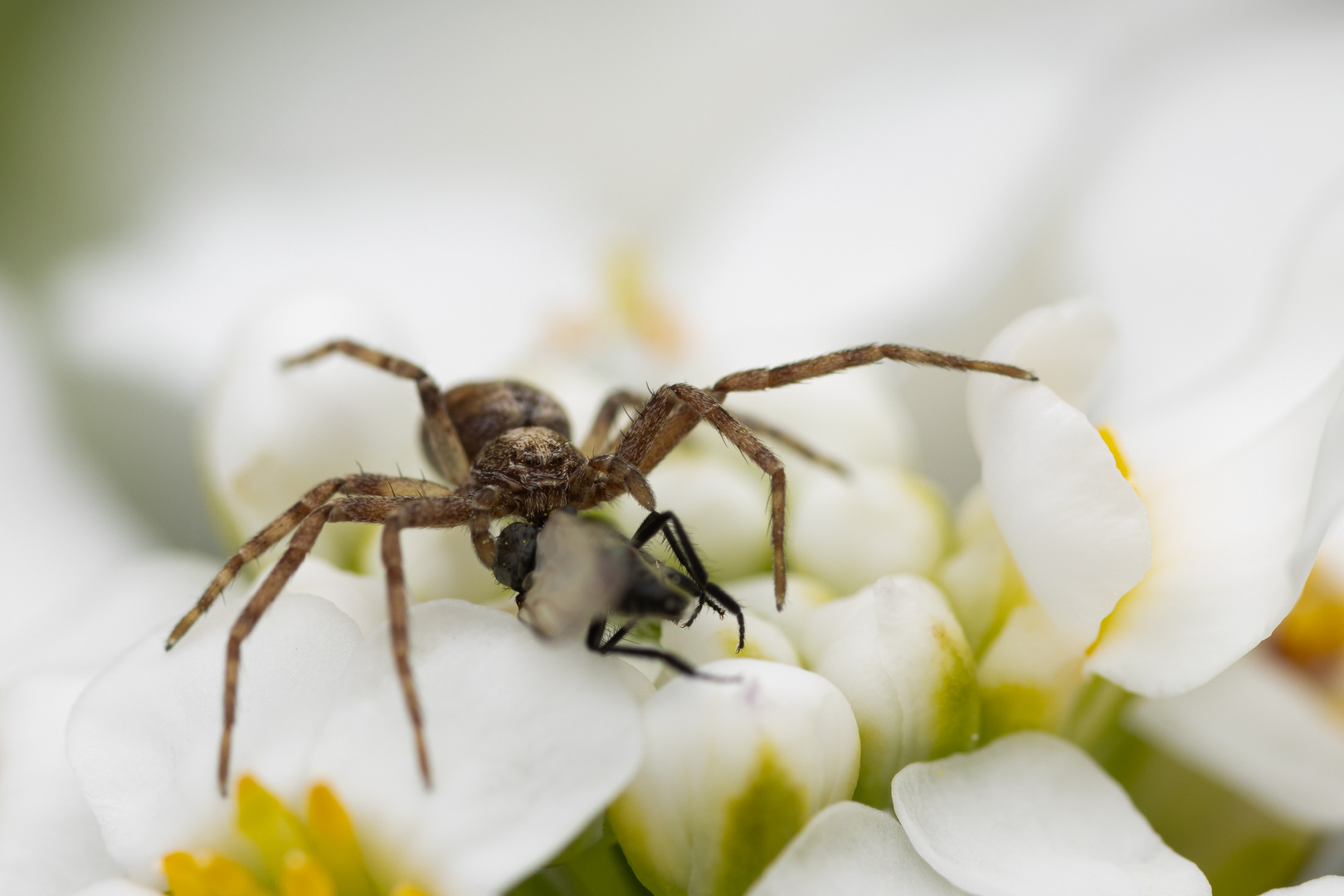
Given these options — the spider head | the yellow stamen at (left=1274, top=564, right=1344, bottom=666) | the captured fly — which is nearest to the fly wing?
the captured fly

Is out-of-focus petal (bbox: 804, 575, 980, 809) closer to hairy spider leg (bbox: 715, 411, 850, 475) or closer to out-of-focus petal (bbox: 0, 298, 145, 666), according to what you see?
hairy spider leg (bbox: 715, 411, 850, 475)

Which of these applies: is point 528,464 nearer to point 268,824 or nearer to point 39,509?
point 268,824

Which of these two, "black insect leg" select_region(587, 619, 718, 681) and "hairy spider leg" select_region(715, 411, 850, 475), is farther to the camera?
"hairy spider leg" select_region(715, 411, 850, 475)

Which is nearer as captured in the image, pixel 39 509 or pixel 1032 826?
pixel 1032 826

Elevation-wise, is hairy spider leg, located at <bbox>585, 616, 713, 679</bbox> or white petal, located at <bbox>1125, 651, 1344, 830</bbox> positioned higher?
hairy spider leg, located at <bbox>585, 616, 713, 679</bbox>

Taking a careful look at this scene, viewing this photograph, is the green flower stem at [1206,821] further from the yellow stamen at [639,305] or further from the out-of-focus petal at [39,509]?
the out-of-focus petal at [39,509]

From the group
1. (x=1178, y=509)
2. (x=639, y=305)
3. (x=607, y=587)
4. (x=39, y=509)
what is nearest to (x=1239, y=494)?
(x=1178, y=509)

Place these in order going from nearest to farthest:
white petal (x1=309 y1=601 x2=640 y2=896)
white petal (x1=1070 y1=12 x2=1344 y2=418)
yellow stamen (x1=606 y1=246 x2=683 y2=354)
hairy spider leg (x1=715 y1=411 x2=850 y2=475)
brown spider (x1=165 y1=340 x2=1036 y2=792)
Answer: white petal (x1=309 y1=601 x2=640 y2=896)
brown spider (x1=165 y1=340 x2=1036 y2=792)
hairy spider leg (x1=715 y1=411 x2=850 y2=475)
white petal (x1=1070 y1=12 x2=1344 y2=418)
yellow stamen (x1=606 y1=246 x2=683 y2=354)

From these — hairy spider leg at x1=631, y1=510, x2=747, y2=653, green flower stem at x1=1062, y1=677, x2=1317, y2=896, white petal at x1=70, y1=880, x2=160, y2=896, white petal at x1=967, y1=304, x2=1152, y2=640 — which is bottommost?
white petal at x1=70, y1=880, x2=160, y2=896

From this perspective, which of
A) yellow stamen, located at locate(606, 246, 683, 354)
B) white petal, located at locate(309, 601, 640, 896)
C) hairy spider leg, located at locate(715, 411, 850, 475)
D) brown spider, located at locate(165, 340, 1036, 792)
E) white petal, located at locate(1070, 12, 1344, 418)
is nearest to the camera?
white petal, located at locate(309, 601, 640, 896)
